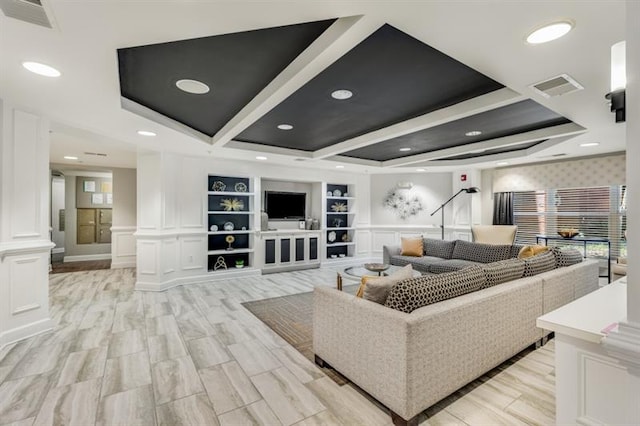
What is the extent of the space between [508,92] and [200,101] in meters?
2.89

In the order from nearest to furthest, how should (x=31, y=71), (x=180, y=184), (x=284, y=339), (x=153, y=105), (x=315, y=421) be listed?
(x=315, y=421), (x=31, y=71), (x=284, y=339), (x=153, y=105), (x=180, y=184)

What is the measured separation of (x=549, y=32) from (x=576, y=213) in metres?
5.53

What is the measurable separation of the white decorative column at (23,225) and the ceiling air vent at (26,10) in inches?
74.3

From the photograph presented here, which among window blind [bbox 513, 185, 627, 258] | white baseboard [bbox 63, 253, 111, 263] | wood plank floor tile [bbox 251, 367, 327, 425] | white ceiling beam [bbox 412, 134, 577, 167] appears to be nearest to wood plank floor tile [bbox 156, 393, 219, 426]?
wood plank floor tile [bbox 251, 367, 327, 425]

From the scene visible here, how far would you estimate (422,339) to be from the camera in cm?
172

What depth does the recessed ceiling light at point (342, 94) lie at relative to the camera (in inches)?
111

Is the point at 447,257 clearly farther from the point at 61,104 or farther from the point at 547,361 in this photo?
the point at 61,104

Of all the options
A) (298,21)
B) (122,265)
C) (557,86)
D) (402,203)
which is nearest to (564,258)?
(557,86)

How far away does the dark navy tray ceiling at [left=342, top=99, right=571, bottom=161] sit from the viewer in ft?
11.3

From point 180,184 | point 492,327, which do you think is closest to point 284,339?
point 492,327

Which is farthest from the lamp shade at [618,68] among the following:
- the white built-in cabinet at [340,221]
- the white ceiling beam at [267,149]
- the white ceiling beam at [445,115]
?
the white built-in cabinet at [340,221]

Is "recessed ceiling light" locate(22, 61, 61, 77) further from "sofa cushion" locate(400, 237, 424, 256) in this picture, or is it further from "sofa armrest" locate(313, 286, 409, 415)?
"sofa cushion" locate(400, 237, 424, 256)

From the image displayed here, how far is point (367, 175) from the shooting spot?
7766 millimetres

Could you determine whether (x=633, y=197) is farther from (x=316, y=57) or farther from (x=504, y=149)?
(x=504, y=149)
